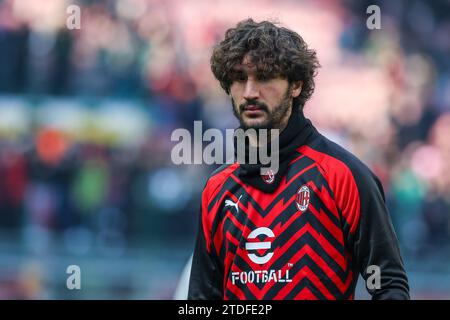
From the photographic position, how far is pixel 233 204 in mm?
3570

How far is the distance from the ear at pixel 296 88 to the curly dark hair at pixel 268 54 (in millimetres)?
16

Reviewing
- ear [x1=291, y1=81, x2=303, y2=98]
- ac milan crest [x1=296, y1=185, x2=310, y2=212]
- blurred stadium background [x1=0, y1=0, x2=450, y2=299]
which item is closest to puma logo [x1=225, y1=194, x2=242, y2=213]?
ac milan crest [x1=296, y1=185, x2=310, y2=212]

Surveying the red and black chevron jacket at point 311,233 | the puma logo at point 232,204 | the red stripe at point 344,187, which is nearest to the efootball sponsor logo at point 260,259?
the red and black chevron jacket at point 311,233

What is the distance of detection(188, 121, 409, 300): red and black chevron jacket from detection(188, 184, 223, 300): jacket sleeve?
1.5 inches

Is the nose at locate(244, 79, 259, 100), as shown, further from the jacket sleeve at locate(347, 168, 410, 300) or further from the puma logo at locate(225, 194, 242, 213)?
the jacket sleeve at locate(347, 168, 410, 300)

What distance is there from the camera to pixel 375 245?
3260 mm

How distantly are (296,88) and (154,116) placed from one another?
12575 millimetres

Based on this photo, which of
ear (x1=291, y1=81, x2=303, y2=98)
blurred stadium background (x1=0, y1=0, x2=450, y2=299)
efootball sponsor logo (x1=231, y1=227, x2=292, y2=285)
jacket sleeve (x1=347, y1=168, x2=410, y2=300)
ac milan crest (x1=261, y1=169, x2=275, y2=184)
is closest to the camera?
jacket sleeve (x1=347, y1=168, x2=410, y2=300)

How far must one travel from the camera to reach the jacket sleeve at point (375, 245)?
3.25 meters

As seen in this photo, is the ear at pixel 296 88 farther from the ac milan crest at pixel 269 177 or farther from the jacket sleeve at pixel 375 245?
the jacket sleeve at pixel 375 245

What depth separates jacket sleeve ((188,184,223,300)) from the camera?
364cm

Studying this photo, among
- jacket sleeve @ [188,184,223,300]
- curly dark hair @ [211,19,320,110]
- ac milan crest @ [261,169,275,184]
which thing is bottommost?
jacket sleeve @ [188,184,223,300]

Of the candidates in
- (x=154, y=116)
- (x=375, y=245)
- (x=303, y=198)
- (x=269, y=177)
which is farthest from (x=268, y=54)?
(x=154, y=116)

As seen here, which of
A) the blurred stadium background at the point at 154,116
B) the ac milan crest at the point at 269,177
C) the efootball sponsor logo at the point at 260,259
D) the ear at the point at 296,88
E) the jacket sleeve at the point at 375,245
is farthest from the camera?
the blurred stadium background at the point at 154,116
